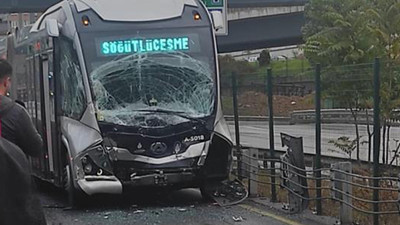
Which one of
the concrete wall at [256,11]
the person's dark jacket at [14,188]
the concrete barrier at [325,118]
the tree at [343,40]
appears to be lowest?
the concrete barrier at [325,118]

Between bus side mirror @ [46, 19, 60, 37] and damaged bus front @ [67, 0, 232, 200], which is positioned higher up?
bus side mirror @ [46, 19, 60, 37]

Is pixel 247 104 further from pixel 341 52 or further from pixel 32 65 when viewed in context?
pixel 32 65

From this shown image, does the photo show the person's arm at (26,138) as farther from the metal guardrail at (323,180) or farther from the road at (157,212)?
the road at (157,212)

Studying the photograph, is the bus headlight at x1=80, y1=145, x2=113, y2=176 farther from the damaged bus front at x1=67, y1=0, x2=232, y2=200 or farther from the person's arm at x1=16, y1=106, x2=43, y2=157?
the person's arm at x1=16, y1=106, x2=43, y2=157

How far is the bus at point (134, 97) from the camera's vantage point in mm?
11898

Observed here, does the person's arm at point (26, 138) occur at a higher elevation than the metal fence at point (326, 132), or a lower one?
higher

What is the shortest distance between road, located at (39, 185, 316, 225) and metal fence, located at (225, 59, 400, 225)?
2.04 feet

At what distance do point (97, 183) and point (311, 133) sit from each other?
3631 mm

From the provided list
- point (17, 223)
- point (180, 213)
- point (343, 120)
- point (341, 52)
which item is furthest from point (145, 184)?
point (17, 223)

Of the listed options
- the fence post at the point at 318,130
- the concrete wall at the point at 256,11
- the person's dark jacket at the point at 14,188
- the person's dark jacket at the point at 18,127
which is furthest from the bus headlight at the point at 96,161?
the concrete wall at the point at 256,11

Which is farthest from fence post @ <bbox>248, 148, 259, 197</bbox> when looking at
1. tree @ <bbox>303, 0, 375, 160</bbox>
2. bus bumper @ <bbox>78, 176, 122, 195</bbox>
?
bus bumper @ <bbox>78, 176, 122, 195</bbox>

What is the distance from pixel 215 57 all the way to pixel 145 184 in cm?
232

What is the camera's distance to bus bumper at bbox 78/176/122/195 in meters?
11.9

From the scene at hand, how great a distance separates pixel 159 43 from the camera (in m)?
12.5
